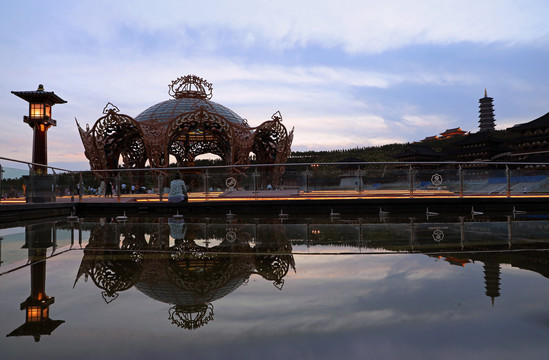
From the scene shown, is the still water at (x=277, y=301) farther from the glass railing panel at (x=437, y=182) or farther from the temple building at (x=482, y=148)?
the temple building at (x=482, y=148)

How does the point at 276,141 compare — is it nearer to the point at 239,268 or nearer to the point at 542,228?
the point at 542,228

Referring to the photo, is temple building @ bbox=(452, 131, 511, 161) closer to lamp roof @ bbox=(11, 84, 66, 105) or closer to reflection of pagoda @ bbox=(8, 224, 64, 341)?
lamp roof @ bbox=(11, 84, 66, 105)

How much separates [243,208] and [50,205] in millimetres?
5860

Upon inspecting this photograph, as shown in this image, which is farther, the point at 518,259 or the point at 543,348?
the point at 518,259

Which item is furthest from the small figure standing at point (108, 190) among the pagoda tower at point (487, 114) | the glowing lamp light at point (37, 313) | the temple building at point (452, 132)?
the temple building at point (452, 132)

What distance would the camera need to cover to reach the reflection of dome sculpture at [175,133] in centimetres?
2198

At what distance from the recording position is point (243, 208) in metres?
12.0

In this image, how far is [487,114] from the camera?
99.2m

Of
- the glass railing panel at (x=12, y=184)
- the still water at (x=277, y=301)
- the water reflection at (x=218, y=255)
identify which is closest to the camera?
the still water at (x=277, y=301)

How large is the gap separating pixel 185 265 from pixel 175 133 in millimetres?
20717

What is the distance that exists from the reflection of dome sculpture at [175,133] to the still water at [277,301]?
1735cm

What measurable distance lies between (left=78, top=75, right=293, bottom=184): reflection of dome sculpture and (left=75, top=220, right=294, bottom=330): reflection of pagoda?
53.4 ft

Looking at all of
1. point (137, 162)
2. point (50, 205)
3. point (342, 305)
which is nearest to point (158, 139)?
point (137, 162)

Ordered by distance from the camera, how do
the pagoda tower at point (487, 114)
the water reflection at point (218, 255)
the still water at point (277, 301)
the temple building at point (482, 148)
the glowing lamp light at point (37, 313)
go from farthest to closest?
the pagoda tower at point (487, 114)
the temple building at point (482, 148)
the water reflection at point (218, 255)
the glowing lamp light at point (37, 313)
the still water at point (277, 301)
